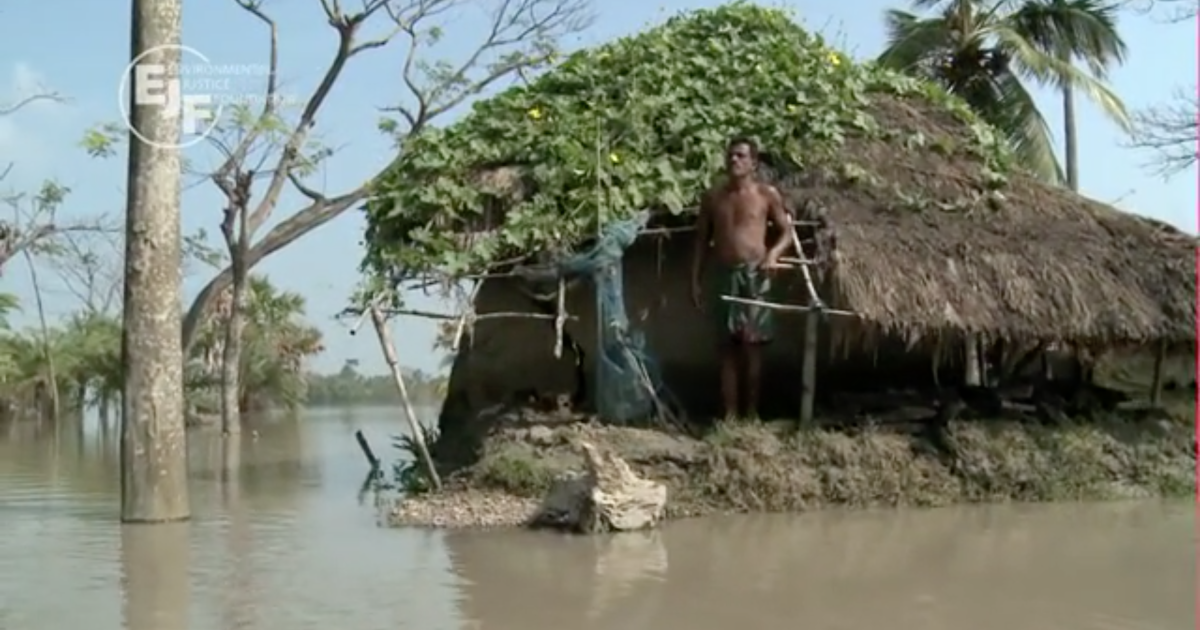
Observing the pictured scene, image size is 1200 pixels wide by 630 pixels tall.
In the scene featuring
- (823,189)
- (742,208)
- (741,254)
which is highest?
(823,189)

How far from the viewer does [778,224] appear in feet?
30.4

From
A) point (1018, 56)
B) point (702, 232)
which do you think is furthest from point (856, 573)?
point (1018, 56)

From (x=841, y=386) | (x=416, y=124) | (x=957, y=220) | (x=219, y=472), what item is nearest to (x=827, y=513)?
(x=841, y=386)

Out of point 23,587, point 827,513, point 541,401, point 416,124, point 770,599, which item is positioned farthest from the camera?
point 416,124

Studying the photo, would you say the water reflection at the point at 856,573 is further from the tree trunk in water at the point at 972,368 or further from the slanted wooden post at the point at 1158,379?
the tree trunk in water at the point at 972,368

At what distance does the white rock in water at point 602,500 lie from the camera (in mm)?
7824

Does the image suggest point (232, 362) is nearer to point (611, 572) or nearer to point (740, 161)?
point (740, 161)

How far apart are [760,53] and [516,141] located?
2.25 metres

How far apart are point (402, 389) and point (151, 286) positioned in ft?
5.65

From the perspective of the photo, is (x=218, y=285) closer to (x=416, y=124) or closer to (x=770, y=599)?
(x=416, y=124)

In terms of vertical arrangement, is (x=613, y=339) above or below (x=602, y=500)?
above

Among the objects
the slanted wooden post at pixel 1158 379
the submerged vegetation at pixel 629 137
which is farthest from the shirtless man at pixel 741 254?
the slanted wooden post at pixel 1158 379

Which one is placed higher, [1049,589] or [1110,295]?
[1110,295]

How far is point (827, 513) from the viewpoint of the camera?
8711 mm
